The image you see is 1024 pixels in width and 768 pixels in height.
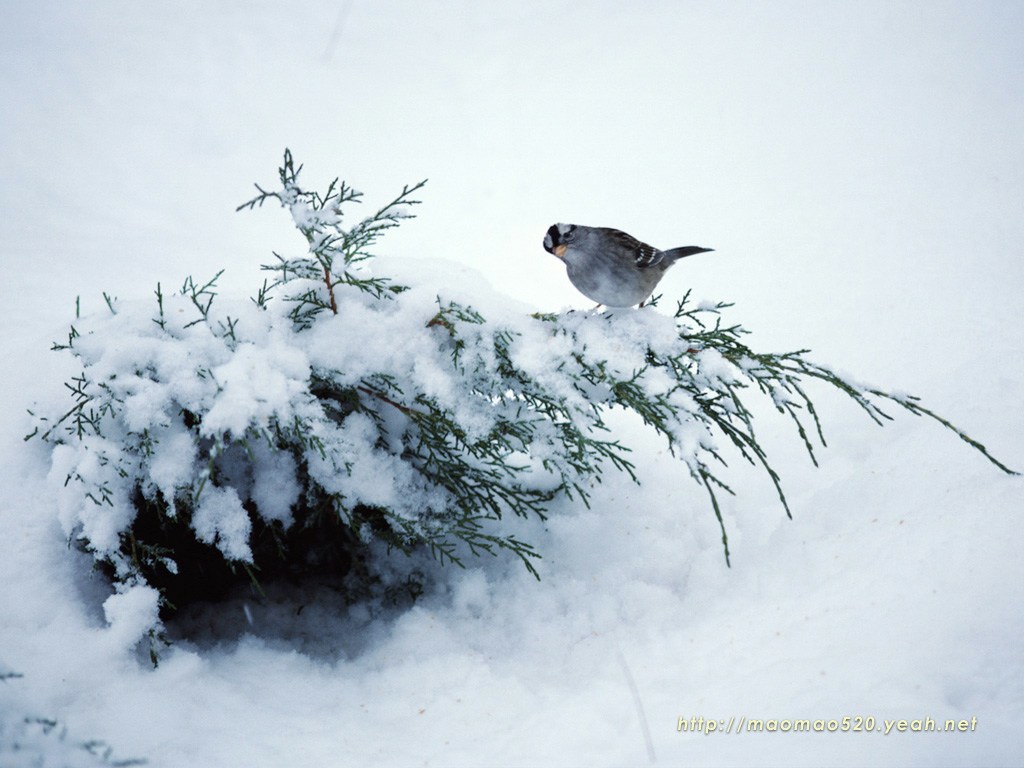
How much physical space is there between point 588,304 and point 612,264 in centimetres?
391

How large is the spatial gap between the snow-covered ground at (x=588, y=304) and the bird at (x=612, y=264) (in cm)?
115

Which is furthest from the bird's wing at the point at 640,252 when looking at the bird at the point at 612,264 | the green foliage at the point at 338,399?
the green foliage at the point at 338,399

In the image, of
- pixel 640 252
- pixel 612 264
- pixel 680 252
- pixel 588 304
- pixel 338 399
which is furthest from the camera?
pixel 588 304

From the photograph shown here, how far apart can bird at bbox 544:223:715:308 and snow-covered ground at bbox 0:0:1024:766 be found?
115cm

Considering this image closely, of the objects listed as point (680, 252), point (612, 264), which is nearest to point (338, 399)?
point (612, 264)

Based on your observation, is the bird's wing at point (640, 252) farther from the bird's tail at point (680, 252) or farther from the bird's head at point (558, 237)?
the bird's head at point (558, 237)

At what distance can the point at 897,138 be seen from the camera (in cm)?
825

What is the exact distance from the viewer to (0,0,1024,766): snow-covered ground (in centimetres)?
205

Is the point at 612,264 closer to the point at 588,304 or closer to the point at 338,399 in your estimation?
the point at 338,399

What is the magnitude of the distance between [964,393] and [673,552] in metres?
2.11

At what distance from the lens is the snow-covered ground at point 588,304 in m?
2.05

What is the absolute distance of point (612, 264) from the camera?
300 cm

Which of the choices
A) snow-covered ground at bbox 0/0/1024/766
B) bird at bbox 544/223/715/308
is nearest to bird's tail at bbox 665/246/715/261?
bird at bbox 544/223/715/308

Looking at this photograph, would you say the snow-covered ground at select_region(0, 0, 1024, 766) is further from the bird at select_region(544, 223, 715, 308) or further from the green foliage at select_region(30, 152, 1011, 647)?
the bird at select_region(544, 223, 715, 308)
